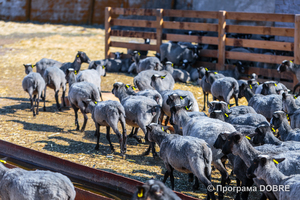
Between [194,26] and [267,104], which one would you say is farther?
[194,26]

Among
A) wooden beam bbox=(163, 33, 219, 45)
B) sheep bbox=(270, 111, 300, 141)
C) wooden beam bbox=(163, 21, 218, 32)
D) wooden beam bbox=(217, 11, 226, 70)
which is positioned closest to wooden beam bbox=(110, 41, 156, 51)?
wooden beam bbox=(163, 33, 219, 45)

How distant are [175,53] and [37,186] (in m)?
10.9

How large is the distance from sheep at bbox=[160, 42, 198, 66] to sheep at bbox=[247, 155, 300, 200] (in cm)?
989

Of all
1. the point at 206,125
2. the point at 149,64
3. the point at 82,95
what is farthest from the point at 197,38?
the point at 206,125

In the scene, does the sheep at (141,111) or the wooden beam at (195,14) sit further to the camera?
the wooden beam at (195,14)

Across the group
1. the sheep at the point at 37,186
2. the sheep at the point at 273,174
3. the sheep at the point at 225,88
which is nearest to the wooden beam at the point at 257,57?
the sheep at the point at 225,88

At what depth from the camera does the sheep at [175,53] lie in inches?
576

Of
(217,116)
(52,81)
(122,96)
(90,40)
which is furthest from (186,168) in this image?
(90,40)

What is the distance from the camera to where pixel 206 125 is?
248 inches

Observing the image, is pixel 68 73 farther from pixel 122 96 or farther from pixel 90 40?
pixel 90 40

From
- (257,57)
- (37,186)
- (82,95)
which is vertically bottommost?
(37,186)

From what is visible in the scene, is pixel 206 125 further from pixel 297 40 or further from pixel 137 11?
pixel 137 11

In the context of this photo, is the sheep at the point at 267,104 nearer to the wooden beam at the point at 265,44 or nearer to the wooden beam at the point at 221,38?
the wooden beam at the point at 265,44

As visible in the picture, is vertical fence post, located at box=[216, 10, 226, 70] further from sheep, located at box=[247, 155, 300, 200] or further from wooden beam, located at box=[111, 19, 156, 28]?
sheep, located at box=[247, 155, 300, 200]
